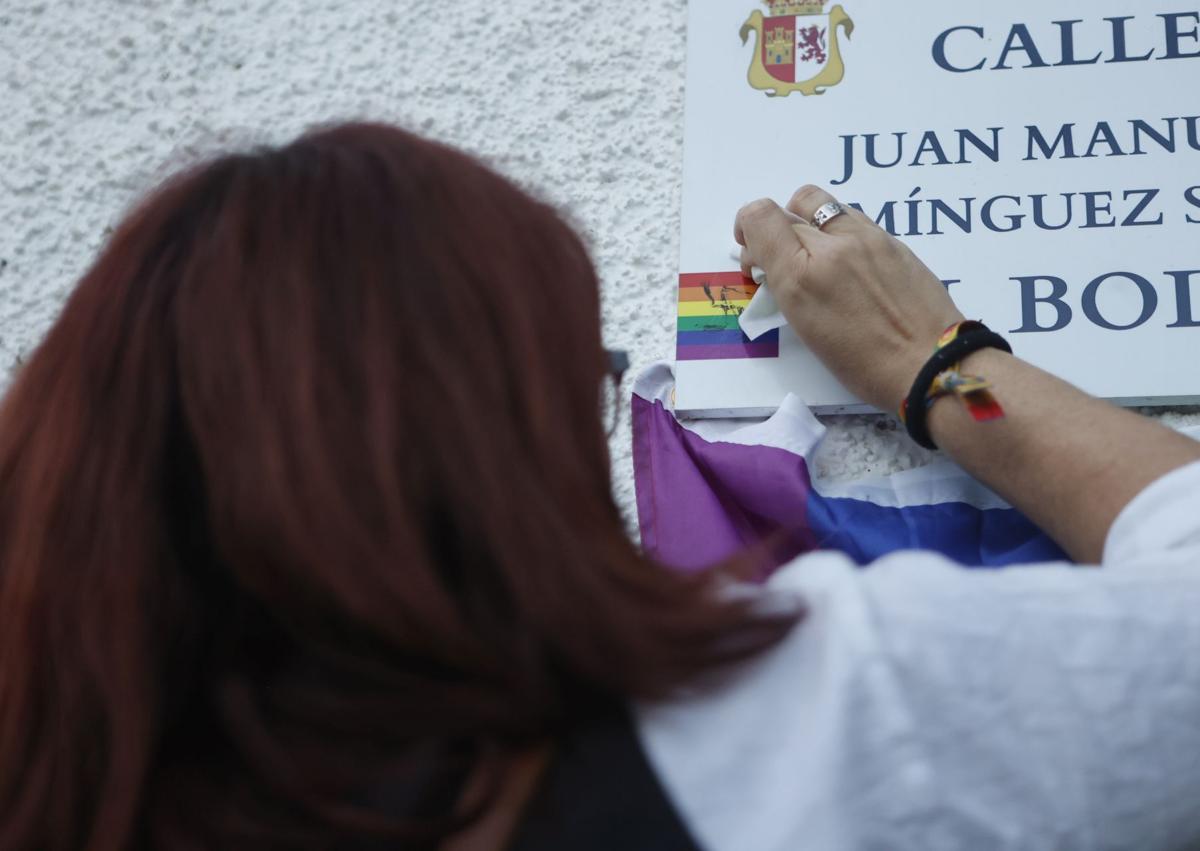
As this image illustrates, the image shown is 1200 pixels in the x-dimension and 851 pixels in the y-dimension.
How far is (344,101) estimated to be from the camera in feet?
4.24

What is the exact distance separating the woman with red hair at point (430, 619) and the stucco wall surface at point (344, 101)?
1.74 feet

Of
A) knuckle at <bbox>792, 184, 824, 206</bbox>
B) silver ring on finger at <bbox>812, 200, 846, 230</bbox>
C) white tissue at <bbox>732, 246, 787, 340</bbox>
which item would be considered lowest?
white tissue at <bbox>732, 246, 787, 340</bbox>

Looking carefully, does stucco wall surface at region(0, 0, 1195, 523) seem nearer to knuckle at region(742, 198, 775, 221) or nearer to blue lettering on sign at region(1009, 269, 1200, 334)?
knuckle at region(742, 198, 775, 221)

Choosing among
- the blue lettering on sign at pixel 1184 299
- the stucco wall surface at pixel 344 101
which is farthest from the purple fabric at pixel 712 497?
the blue lettering on sign at pixel 1184 299

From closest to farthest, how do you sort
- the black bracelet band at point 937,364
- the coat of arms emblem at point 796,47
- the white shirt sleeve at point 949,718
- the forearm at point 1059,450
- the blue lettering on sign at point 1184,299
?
1. the white shirt sleeve at point 949,718
2. the forearm at point 1059,450
3. the black bracelet band at point 937,364
4. the blue lettering on sign at point 1184,299
5. the coat of arms emblem at point 796,47

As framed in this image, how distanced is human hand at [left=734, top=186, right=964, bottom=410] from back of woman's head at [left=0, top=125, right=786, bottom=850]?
35cm

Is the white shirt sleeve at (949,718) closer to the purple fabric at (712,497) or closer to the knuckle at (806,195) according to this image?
the purple fabric at (712,497)

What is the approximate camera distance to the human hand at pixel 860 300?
96 centimetres

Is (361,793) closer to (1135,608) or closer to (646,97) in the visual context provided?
(1135,608)

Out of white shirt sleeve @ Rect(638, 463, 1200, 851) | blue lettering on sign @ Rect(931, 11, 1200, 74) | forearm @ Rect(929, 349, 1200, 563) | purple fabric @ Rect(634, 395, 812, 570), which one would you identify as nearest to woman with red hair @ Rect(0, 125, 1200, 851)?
white shirt sleeve @ Rect(638, 463, 1200, 851)

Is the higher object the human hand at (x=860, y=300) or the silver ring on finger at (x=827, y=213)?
the silver ring on finger at (x=827, y=213)

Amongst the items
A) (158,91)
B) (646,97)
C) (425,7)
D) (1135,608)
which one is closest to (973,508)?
(1135,608)

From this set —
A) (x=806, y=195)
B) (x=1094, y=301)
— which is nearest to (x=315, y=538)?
(x=806, y=195)

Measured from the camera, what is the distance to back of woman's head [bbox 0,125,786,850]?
0.58 meters
